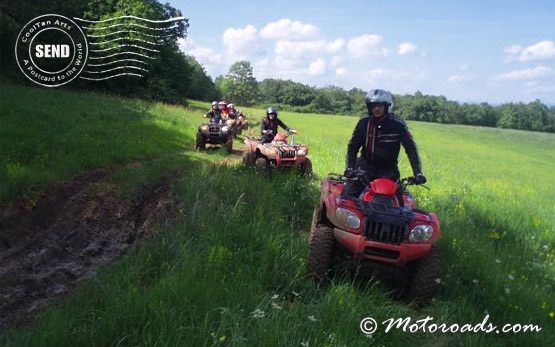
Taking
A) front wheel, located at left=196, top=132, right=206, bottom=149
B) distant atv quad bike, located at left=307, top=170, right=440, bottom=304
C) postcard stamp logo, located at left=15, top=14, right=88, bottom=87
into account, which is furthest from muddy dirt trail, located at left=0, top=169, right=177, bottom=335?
postcard stamp logo, located at left=15, top=14, right=88, bottom=87

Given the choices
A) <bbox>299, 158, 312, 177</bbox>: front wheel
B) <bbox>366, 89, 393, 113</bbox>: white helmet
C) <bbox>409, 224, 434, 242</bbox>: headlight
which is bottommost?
<bbox>299, 158, 312, 177</bbox>: front wheel

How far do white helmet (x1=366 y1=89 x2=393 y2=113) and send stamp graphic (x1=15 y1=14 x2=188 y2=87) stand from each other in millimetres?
16174

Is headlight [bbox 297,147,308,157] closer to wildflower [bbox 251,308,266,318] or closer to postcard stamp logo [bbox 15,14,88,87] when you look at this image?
wildflower [bbox 251,308,266,318]

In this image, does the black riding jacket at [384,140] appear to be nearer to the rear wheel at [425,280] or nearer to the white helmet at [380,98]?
the white helmet at [380,98]

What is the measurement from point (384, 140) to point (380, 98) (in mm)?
495

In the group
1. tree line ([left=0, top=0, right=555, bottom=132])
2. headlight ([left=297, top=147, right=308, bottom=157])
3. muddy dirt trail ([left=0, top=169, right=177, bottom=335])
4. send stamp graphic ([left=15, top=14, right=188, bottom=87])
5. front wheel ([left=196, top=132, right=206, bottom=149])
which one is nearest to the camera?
muddy dirt trail ([left=0, top=169, right=177, bottom=335])

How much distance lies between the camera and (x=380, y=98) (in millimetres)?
5172

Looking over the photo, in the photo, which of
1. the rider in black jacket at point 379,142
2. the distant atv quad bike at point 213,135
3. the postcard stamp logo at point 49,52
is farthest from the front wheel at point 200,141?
the rider in black jacket at point 379,142

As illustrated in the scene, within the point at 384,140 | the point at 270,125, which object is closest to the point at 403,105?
the point at 270,125

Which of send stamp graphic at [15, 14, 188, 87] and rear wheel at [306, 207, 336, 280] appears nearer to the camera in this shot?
rear wheel at [306, 207, 336, 280]

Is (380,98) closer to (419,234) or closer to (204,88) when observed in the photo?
(419,234)

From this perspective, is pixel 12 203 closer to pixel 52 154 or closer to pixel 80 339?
pixel 52 154

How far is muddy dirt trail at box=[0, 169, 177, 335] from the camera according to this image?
4.68 m

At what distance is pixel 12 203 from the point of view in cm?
702
